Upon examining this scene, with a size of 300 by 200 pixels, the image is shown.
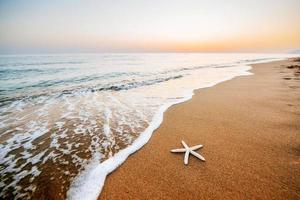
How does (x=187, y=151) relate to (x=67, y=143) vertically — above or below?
above

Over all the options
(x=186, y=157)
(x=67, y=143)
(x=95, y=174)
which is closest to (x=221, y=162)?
(x=186, y=157)

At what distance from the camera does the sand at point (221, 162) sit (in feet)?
8.60

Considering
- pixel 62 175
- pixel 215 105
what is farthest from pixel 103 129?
pixel 215 105

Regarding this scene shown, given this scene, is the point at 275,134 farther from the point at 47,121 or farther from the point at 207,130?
the point at 47,121

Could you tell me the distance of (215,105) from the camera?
687cm

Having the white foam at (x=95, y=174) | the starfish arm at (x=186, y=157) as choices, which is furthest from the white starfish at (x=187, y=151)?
the white foam at (x=95, y=174)

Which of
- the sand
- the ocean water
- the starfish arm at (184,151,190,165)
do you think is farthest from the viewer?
the starfish arm at (184,151,190,165)

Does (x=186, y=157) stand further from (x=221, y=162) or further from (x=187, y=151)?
(x=221, y=162)

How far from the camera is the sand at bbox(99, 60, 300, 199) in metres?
2.62

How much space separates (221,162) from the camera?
326 centimetres

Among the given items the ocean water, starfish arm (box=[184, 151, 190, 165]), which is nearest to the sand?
starfish arm (box=[184, 151, 190, 165])

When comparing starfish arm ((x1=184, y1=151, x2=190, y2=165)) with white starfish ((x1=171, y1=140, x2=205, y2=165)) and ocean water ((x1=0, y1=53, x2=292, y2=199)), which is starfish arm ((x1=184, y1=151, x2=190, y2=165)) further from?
ocean water ((x1=0, y1=53, x2=292, y2=199))

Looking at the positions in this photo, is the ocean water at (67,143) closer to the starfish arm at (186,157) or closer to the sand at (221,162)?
the sand at (221,162)

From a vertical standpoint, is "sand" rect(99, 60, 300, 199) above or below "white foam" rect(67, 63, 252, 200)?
above
